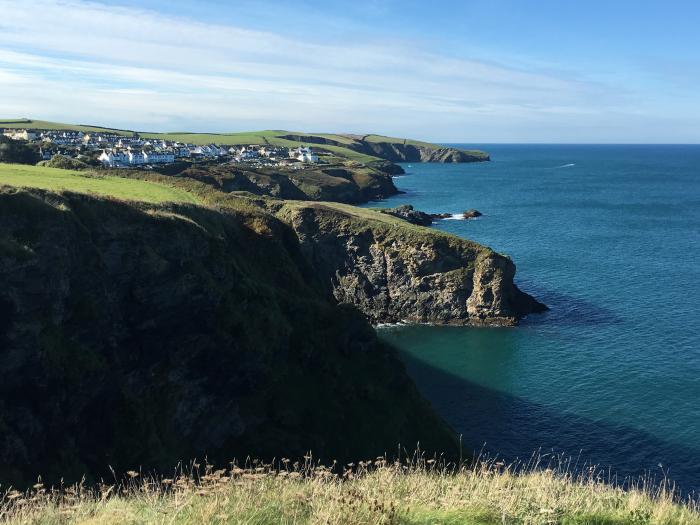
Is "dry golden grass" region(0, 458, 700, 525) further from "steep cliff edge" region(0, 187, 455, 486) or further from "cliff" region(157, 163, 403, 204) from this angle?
"cliff" region(157, 163, 403, 204)

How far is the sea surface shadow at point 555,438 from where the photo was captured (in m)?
39.0

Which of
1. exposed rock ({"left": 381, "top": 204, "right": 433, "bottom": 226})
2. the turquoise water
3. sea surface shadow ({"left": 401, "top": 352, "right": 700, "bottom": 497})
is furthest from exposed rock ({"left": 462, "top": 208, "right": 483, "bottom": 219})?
sea surface shadow ({"left": 401, "top": 352, "right": 700, "bottom": 497})

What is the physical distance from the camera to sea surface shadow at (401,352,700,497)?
3900 centimetres

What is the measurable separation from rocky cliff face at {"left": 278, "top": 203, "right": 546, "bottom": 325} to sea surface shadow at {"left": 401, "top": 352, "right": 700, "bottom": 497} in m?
24.1

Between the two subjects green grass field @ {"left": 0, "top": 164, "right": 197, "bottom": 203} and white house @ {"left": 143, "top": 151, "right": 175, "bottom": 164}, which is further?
white house @ {"left": 143, "top": 151, "right": 175, "bottom": 164}

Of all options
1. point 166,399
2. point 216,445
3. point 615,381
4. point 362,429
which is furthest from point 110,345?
point 615,381

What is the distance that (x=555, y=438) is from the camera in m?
43.6

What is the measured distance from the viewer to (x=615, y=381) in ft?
172

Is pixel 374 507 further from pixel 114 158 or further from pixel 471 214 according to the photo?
pixel 114 158

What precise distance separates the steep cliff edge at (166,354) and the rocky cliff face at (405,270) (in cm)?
3625

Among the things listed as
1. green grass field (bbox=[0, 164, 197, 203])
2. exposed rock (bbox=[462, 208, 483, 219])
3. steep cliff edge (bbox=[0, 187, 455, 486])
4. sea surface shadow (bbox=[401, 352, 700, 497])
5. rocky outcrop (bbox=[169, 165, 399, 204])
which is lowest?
sea surface shadow (bbox=[401, 352, 700, 497])

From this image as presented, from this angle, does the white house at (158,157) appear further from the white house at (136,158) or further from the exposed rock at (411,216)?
the exposed rock at (411,216)

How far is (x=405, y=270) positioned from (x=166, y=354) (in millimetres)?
53452

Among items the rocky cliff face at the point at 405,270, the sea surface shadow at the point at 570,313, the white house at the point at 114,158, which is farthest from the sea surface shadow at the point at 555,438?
the white house at the point at 114,158
